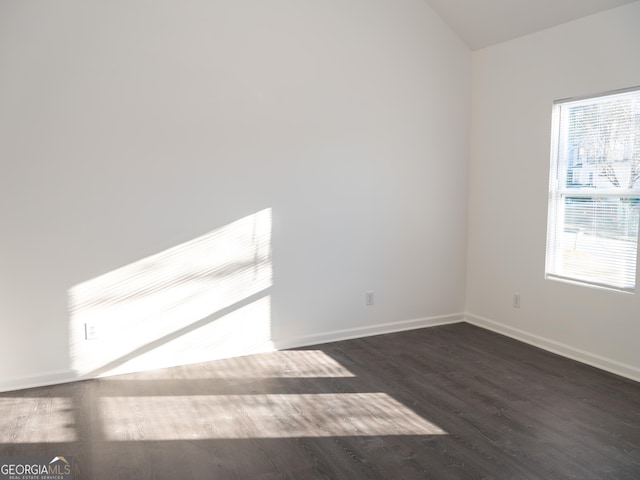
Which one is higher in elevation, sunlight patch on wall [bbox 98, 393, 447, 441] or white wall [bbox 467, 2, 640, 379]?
white wall [bbox 467, 2, 640, 379]

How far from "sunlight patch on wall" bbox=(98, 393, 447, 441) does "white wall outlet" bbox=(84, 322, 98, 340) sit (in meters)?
0.50

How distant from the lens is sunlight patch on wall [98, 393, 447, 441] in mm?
2828

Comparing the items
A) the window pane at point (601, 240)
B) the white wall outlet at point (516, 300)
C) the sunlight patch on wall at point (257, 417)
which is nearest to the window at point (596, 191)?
the window pane at point (601, 240)

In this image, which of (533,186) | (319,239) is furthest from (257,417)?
(533,186)

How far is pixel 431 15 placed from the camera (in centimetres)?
466

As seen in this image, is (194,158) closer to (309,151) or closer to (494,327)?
(309,151)

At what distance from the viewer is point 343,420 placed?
9.77ft

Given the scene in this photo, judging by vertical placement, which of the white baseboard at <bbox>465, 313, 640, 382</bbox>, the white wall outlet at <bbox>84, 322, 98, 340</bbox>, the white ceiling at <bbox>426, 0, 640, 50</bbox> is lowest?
the white baseboard at <bbox>465, 313, 640, 382</bbox>

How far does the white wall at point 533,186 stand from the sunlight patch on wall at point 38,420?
3.53 meters

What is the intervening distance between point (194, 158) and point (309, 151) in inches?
37.0

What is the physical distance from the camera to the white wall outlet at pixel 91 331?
11.7 ft

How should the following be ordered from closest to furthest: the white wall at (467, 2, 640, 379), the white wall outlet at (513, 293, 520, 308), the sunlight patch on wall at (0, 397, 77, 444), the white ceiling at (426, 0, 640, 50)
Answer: the sunlight patch on wall at (0, 397, 77, 444) → the white wall at (467, 2, 640, 379) → the white ceiling at (426, 0, 640, 50) → the white wall outlet at (513, 293, 520, 308)

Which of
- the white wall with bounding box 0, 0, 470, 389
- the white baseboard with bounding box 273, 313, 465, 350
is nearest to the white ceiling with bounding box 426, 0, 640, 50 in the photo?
the white wall with bounding box 0, 0, 470, 389

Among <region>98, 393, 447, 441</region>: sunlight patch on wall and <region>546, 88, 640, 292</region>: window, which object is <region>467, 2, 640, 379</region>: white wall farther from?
<region>98, 393, 447, 441</region>: sunlight patch on wall
